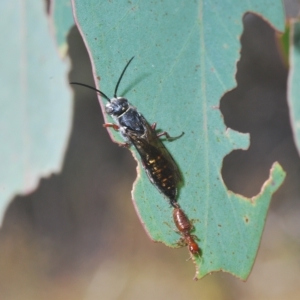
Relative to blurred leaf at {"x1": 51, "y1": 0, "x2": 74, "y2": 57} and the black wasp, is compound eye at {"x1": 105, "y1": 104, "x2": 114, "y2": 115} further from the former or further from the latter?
blurred leaf at {"x1": 51, "y1": 0, "x2": 74, "y2": 57}

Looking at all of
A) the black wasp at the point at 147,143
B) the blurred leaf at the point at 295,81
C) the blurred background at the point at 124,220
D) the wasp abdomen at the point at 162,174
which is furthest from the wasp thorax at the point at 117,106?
the blurred background at the point at 124,220

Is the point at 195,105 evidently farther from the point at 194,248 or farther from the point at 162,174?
the point at 194,248

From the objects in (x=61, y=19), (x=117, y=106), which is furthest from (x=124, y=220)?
(x=117, y=106)

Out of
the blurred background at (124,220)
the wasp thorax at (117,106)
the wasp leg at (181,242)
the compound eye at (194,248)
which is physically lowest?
the blurred background at (124,220)

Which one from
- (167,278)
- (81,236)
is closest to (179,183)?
(167,278)

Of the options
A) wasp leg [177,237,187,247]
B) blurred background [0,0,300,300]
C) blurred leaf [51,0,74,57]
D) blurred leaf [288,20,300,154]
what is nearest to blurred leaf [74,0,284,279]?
wasp leg [177,237,187,247]

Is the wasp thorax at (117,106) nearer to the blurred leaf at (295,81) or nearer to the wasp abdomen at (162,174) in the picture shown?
the wasp abdomen at (162,174)
